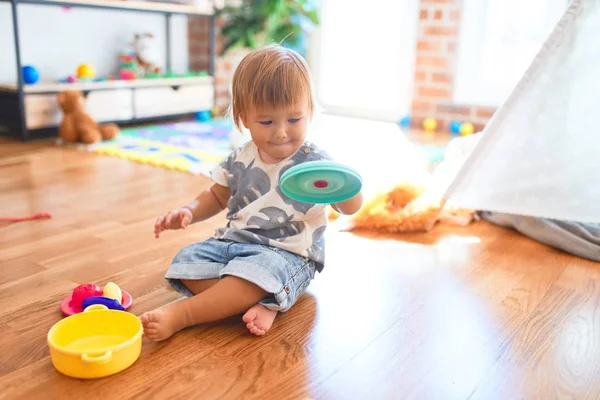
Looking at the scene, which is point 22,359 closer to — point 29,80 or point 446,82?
point 29,80

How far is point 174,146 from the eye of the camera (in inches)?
97.3

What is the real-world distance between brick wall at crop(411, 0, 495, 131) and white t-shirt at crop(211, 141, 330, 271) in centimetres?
206

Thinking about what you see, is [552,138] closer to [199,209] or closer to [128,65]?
[199,209]

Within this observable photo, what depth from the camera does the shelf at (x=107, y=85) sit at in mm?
2430

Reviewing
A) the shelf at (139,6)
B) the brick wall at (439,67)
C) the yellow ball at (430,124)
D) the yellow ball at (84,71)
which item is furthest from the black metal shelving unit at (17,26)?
the yellow ball at (430,124)

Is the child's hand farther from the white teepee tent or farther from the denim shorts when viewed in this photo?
the white teepee tent

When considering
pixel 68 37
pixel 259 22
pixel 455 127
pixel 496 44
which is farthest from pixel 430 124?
pixel 68 37

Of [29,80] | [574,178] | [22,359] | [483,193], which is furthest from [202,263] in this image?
[29,80]

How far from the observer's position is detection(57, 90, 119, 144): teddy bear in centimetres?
242

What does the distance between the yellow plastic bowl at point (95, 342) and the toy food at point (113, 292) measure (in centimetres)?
6

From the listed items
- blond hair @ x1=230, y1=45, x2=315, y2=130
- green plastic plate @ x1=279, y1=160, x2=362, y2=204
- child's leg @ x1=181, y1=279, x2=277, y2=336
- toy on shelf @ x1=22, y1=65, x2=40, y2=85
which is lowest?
child's leg @ x1=181, y1=279, x2=277, y2=336

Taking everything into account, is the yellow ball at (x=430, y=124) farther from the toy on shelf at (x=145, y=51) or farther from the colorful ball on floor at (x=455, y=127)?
the toy on shelf at (x=145, y=51)

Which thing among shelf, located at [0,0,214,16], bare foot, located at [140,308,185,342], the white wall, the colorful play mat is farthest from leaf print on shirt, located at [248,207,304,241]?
the white wall

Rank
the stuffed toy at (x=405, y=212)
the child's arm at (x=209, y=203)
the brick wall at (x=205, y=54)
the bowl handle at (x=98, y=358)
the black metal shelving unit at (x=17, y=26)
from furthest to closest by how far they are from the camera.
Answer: the brick wall at (x=205, y=54)
the black metal shelving unit at (x=17, y=26)
the stuffed toy at (x=405, y=212)
the child's arm at (x=209, y=203)
the bowl handle at (x=98, y=358)
